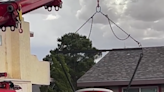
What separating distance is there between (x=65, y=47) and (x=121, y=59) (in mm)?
28366

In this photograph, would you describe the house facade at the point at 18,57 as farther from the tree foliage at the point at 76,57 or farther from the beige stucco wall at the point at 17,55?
the tree foliage at the point at 76,57

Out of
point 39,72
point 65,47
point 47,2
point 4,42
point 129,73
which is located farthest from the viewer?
point 65,47

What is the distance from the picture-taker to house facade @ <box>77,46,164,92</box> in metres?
25.1

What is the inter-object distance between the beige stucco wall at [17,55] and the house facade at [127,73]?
7532mm

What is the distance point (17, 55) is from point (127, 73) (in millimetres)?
9584

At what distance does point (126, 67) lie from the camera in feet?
86.3

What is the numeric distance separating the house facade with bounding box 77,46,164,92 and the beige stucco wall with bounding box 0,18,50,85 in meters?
7.53

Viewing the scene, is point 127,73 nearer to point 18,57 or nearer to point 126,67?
point 126,67

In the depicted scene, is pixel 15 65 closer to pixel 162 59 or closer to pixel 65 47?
pixel 162 59

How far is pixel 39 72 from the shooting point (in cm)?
3625

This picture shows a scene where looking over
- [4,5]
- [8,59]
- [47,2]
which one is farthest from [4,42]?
[4,5]

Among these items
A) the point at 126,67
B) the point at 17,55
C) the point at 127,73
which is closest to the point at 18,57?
the point at 17,55

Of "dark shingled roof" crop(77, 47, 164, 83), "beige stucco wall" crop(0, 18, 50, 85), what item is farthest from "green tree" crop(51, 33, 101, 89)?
"dark shingled roof" crop(77, 47, 164, 83)

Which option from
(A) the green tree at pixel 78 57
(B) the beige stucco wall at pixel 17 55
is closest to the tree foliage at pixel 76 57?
(A) the green tree at pixel 78 57
